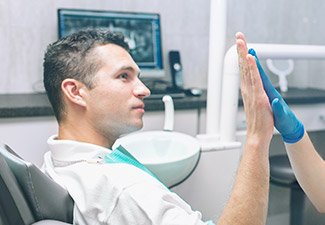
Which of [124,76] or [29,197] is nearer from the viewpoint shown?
[29,197]

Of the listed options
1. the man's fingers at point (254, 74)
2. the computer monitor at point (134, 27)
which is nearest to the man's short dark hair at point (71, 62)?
the man's fingers at point (254, 74)

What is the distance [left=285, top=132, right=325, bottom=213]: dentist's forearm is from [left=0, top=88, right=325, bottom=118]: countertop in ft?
2.89

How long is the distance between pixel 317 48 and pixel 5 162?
5.41 feet

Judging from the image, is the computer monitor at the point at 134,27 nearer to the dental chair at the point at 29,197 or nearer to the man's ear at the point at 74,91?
the man's ear at the point at 74,91

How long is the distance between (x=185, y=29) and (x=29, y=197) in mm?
1993

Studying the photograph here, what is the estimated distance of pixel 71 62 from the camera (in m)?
1.26

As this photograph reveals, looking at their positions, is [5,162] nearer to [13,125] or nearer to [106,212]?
[106,212]

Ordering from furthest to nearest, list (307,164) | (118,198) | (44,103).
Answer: (44,103) < (307,164) < (118,198)

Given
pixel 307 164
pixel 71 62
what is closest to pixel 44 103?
pixel 71 62

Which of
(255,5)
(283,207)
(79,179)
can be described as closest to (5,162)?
(79,179)

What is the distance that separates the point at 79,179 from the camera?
103 cm

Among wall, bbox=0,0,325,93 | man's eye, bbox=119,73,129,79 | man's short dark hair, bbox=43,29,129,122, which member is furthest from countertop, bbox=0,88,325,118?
man's eye, bbox=119,73,129,79

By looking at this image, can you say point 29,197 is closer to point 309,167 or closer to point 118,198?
point 118,198

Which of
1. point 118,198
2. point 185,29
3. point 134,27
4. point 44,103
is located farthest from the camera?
point 185,29
